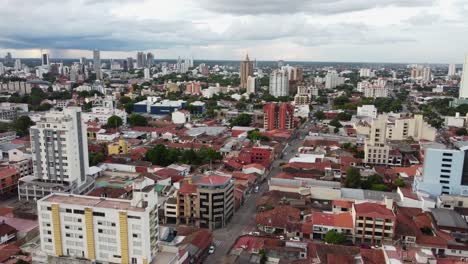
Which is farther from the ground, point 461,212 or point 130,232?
point 130,232

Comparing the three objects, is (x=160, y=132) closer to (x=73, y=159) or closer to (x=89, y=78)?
(x=73, y=159)

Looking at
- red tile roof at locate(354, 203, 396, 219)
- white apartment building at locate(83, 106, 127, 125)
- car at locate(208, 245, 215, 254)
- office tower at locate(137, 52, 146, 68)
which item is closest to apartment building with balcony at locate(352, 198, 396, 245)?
red tile roof at locate(354, 203, 396, 219)

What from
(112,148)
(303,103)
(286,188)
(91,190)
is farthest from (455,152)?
(303,103)

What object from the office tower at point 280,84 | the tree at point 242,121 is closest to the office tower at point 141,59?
the office tower at point 280,84

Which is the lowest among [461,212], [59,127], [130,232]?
[461,212]

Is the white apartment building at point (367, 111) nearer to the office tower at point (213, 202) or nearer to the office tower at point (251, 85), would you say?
the office tower at point (251, 85)

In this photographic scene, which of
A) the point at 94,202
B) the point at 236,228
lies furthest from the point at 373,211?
the point at 94,202
